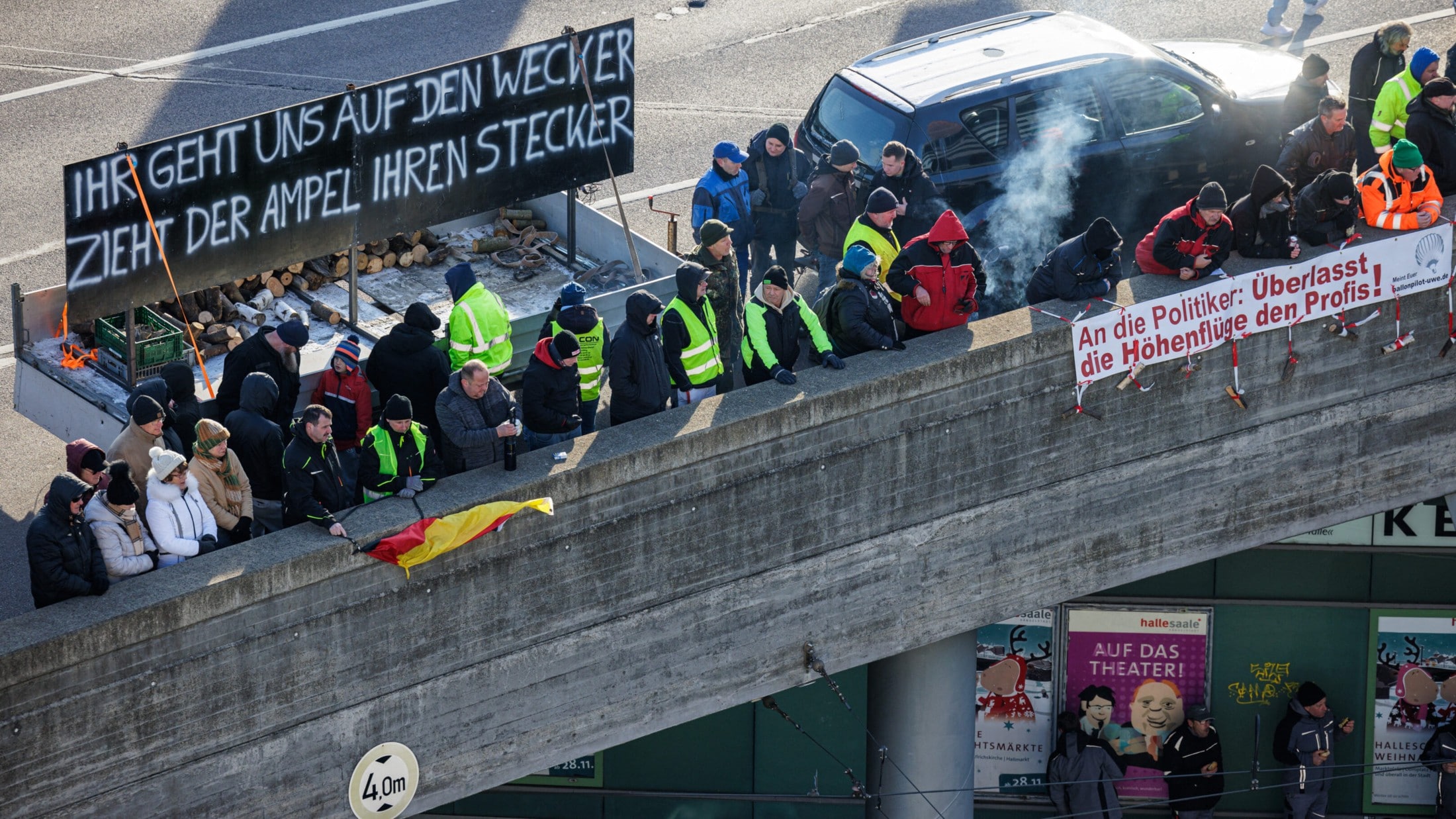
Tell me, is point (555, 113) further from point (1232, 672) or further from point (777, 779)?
point (1232, 672)

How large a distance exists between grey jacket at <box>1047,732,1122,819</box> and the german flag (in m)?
6.49

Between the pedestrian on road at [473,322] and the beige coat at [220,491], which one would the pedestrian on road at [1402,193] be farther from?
the beige coat at [220,491]

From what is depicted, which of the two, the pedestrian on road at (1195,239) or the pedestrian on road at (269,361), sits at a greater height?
the pedestrian on road at (1195,239)

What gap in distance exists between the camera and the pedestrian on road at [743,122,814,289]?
1325cm

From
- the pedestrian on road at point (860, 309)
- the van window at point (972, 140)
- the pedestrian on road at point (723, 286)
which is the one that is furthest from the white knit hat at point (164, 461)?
the van window at point (972, 140)

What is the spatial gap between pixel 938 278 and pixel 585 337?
7.26ft

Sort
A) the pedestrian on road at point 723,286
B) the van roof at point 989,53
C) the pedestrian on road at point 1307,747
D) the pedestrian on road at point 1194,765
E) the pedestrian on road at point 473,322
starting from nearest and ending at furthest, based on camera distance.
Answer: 1. the pedestrian on road at point 473,322
2. the pedestrian on road at point 723,286
3. the van roof at point 989,53
4. the pedestrian on road at point 1307,747
5. the pedestrian on road at point 1194,765

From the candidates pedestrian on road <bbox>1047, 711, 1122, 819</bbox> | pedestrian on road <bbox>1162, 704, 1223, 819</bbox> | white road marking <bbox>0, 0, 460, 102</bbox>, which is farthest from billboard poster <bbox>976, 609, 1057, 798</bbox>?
white road marking <bbox>0, 0, 460, 102</bbox>

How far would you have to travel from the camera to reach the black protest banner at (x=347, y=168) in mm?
10992

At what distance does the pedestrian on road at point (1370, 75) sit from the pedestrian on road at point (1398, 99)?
294 millimetres

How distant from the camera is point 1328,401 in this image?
40.7 ft

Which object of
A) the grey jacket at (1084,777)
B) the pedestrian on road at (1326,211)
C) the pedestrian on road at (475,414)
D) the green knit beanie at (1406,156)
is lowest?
the grey jacket at (1084,777)

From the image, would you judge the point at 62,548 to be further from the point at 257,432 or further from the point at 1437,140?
the point at 1437,140

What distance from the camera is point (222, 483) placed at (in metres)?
9.84
